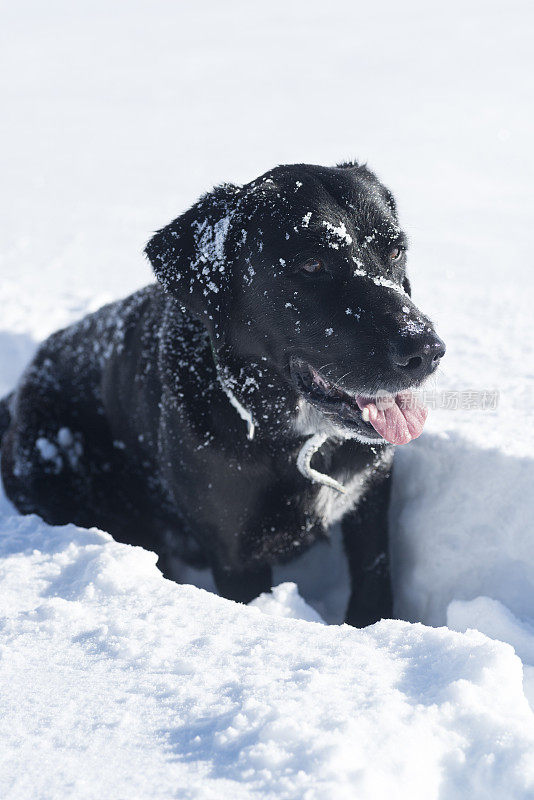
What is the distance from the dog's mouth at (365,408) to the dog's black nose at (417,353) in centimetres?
15

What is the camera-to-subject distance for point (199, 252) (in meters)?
2.54

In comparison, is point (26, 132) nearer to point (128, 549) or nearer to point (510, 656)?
point (128, 549)

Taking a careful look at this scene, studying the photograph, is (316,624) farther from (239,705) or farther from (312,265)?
(312,265)

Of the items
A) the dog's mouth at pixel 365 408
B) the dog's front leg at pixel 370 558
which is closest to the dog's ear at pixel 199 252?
the dog's mouth at pixel 365 408

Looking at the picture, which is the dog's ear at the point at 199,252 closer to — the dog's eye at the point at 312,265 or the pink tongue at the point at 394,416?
the dog's eye at the point at 312,265

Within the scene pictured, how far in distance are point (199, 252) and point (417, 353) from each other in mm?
886

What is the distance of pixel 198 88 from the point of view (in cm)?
1450

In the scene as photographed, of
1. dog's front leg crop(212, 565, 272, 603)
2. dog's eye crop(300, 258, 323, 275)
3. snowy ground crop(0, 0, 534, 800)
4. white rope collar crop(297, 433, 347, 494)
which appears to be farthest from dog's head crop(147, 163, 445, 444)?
dog's front leg crop(212, 565, 272, 603)

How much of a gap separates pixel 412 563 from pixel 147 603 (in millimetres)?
1341

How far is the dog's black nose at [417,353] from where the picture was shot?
7.09ft

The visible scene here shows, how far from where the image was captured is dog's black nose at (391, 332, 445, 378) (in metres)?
2.16

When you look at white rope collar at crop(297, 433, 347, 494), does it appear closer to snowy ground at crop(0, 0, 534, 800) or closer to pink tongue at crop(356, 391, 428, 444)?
pink tongue at crop(356, 391, 428, 444)

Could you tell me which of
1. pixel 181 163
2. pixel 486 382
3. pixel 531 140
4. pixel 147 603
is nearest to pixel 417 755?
pixel 147 603

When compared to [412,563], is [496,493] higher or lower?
higher
